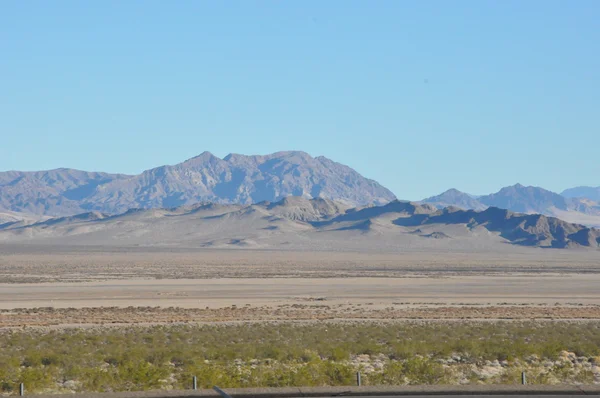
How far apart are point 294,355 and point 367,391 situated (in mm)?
8328

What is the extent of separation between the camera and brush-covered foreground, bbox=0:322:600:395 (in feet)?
54.2

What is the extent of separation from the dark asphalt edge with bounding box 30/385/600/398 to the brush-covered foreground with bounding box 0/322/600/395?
171 centimetres

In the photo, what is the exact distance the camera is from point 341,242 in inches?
7510

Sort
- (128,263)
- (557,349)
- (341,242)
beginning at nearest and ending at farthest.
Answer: (557,349) → (128,263) → (341,242)

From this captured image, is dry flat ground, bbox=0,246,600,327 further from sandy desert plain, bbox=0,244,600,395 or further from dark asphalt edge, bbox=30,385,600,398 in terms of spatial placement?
dark asphalt edge, bbox=30,385,600,398

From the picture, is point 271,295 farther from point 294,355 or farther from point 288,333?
point 294,355

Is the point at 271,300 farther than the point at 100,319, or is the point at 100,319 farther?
the point at 271,300

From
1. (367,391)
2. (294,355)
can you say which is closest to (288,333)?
(294,355)

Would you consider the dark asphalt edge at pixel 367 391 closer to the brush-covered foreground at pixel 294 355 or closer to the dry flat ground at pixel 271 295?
the brush-covered foreground at pixel 294 355

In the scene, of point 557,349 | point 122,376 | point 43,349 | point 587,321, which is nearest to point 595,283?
point 587,321

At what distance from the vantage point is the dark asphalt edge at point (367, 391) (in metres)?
13.5

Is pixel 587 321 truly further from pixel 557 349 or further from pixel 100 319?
pixel 100 319

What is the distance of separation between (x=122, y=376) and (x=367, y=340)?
11734mm

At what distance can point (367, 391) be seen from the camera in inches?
540
